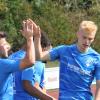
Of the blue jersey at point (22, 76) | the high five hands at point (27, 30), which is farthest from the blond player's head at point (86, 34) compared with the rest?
the high five hands at point (27, 30)

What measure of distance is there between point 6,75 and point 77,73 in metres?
0.97

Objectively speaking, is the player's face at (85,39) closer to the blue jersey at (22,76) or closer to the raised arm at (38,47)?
the raised arm at (38,47)

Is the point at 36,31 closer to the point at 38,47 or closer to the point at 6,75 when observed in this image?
the point at 38,47

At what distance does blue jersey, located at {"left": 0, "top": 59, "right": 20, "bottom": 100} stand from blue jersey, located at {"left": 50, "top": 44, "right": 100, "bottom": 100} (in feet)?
2.43

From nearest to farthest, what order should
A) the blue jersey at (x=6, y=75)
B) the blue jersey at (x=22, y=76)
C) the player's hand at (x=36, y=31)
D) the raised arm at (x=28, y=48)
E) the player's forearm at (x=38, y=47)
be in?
the raised arm at (x=28, y=48), the blue jersey at (x=6, y=75), the player's hand at (x=36, y=31), the player's forearm at (x=38, y=47), the blue jersey at (x=22, y=76)

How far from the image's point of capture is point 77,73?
575 cm

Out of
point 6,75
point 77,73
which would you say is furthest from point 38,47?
point 6,75

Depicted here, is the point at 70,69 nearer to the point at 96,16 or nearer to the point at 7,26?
A: the point at 7,26

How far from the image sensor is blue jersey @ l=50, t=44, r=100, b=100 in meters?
5.75

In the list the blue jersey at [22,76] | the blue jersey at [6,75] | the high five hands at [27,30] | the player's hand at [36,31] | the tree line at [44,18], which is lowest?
the tree line at [44,18]

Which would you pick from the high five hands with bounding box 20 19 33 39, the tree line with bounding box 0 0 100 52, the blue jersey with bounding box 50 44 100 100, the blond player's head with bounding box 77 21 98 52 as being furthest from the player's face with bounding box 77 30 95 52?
the tree line with bounding box 0 0 100 52

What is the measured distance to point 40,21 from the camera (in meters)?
35.3

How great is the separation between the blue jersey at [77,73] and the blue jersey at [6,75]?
741 millimetres

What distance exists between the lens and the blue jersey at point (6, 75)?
5031 mm
